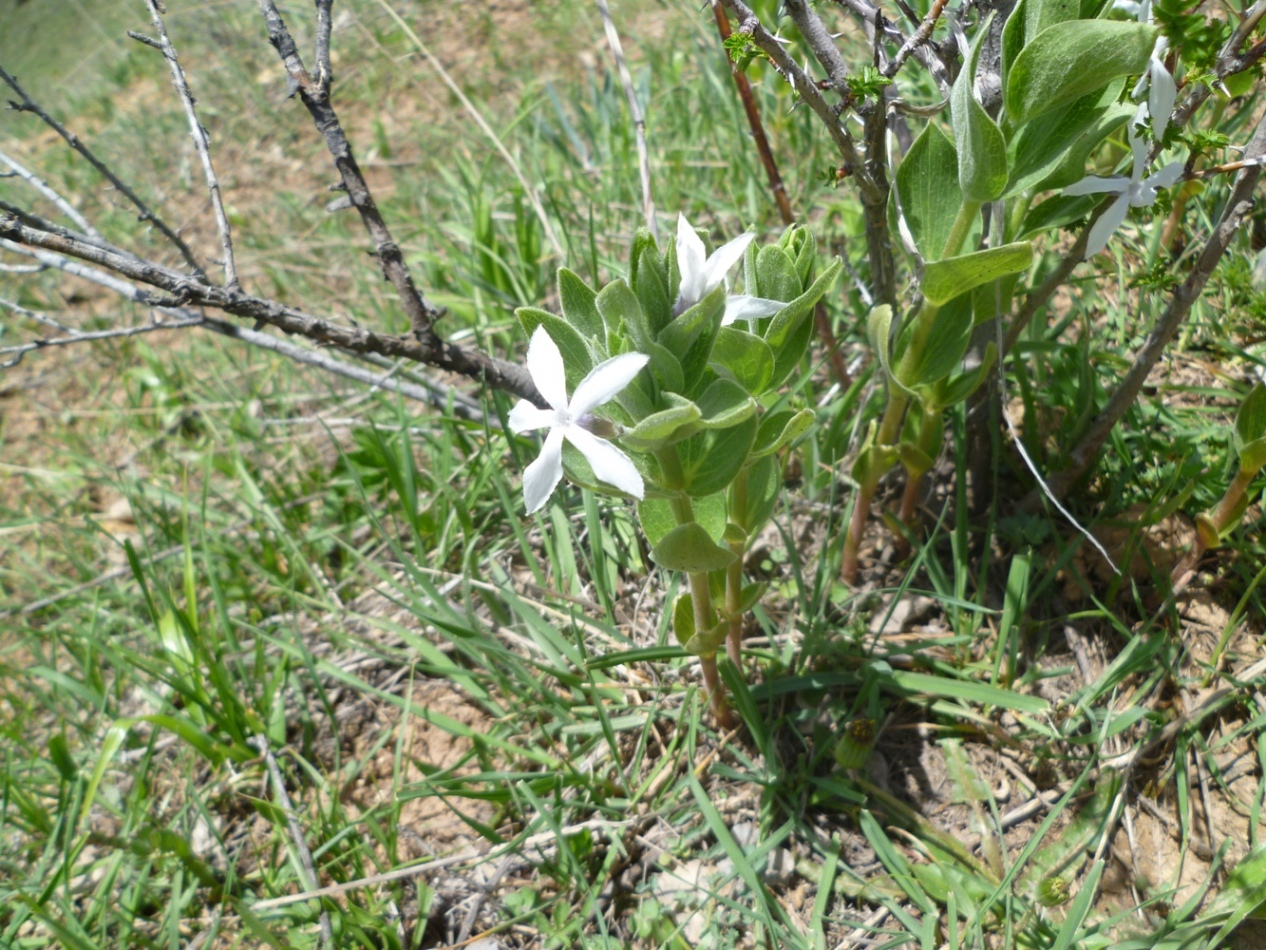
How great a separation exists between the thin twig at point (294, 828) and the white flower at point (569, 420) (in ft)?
3.59

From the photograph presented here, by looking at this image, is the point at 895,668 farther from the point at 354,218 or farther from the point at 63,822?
the point at 354,218

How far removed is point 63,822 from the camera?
6.49 ft

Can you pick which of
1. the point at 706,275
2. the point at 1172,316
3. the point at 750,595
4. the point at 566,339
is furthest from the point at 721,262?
the point at 1172,316

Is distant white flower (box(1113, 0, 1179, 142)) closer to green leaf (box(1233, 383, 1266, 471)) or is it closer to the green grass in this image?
green leaf (box(1233, 383, 1266, 471))

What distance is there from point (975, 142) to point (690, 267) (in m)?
0.41

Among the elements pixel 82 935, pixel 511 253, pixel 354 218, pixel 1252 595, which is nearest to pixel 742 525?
pixel 1252 595

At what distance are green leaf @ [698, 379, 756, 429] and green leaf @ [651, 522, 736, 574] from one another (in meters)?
0.16

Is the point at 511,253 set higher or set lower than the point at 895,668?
higher

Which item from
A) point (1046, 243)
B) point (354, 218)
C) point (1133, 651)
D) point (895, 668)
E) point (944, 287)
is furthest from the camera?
point (354, 218)

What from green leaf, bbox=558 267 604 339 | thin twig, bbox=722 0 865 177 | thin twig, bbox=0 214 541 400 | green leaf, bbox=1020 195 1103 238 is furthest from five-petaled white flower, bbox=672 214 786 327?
thin twig, bbox=0 214 541 400

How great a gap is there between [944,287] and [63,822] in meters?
2.16

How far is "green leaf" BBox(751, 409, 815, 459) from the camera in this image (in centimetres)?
123

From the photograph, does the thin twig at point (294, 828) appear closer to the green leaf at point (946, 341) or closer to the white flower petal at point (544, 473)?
the white flower petal at point (544, 473)

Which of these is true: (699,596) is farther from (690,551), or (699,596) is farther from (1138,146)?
(1138,146)
